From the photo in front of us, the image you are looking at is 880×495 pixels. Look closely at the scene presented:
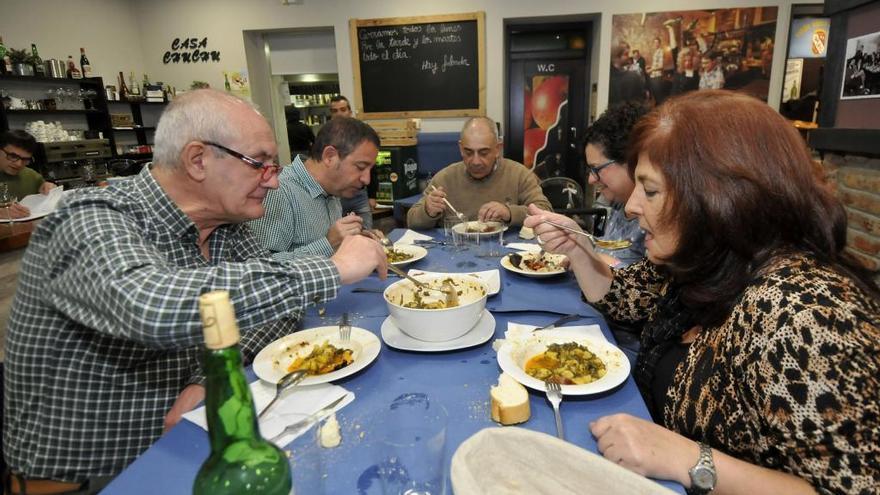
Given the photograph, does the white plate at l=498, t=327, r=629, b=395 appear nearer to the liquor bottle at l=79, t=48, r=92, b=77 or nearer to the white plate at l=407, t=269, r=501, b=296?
the white plate at l=407, t=269, r=501, b=296

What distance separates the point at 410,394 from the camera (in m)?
1.03

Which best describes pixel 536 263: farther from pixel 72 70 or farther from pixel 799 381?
pixel 72 70

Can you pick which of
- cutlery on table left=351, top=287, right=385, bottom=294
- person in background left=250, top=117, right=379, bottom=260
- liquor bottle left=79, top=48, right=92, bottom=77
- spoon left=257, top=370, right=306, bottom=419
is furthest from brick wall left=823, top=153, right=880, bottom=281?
liquor bottle left=79, top=48, right=92, bottom=77

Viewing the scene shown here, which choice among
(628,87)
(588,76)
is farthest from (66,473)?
(588,76)

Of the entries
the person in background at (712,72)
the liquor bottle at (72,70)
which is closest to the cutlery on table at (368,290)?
the person in background at (712,72)

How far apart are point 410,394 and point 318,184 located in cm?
193

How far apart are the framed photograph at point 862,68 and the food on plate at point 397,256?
2570 millimetres

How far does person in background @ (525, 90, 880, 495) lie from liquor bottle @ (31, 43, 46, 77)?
7.39 meters

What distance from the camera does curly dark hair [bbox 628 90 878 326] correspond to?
1.00 metres

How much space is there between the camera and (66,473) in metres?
1.22

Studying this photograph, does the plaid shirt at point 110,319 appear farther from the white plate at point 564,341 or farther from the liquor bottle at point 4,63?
the liquor bottle at point 4,63

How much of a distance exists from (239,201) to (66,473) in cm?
85

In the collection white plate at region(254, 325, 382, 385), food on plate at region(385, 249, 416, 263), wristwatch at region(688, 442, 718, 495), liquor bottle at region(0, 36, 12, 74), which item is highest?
liquor bottle at region(0, 36, 12, 74)

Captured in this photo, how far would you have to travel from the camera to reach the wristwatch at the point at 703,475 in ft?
2.93
